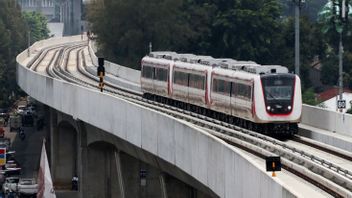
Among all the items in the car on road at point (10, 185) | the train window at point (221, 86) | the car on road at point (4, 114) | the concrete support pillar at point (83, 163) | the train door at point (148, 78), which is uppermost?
the train window at point (221, 86)

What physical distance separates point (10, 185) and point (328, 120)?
4012 centimetres

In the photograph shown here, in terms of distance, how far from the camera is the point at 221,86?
181 feet

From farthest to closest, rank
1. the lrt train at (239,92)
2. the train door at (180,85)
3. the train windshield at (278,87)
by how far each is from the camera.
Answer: the train door at (180,85)
the train windshield at (278,87)
the lrt train at (239,92)

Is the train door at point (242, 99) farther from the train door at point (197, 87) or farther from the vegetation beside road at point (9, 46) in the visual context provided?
the vegetation beside road at point (9, 46)

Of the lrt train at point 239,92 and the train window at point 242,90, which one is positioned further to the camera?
the train window at point 242,90

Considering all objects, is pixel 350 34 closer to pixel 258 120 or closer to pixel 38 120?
pixel 38 120

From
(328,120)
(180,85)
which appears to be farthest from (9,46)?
(328,120)

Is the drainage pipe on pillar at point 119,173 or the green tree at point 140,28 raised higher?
the green tree at point 140,28

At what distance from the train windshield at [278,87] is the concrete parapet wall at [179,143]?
547 centimetres

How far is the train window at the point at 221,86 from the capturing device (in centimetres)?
5370

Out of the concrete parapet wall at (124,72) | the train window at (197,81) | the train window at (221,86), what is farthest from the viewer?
the concrete parapet wall at (124,72)

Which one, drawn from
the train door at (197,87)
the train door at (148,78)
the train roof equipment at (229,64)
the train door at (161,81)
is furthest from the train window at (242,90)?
the train door at (148,78)

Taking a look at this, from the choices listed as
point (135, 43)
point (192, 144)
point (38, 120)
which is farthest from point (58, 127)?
point (192, 144)

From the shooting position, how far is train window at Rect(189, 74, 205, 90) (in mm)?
59234
